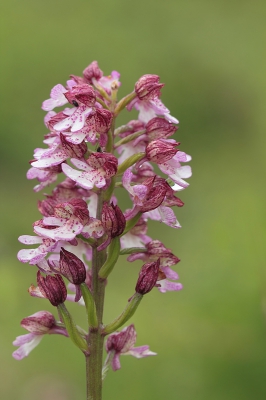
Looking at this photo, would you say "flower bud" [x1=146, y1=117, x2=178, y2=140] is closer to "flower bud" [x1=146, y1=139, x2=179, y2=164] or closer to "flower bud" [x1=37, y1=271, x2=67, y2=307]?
"flower bud" [x1=146, y1=139, x2=179, y2=164]

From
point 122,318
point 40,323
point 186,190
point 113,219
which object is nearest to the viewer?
point 113,219

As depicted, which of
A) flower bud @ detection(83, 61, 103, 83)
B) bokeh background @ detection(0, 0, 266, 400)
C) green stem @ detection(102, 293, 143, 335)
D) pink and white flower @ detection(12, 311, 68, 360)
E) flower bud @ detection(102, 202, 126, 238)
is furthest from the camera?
bokeh background @ detection(0, 0, 266, 400)

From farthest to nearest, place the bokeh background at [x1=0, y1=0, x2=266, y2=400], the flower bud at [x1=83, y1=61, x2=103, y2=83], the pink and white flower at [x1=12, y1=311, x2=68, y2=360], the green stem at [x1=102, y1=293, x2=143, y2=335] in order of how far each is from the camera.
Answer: the bokeh background at [x1=0, y1=0, x2=266, y2=400] < the flower bud at [x1=83, y1=61, x2=103, y2=83] < the pink and white flower at [x1=12, y1=311, x2=68, y2=360] < the green stem at [x1=102, y1=293, x2=143, y2=335]

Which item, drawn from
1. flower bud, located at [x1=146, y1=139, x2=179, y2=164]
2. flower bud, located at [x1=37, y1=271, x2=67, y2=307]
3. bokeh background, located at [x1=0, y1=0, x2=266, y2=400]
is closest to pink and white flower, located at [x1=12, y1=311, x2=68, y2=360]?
flower bud, located at [x1=37, y1=271, x2=67, y2=307]

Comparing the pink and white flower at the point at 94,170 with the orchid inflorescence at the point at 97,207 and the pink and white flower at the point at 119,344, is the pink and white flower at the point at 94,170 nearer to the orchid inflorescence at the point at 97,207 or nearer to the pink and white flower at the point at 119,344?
the orchid inflorescence at the point at 97,207

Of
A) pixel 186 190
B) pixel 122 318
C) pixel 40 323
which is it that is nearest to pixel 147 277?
pixel 122 318

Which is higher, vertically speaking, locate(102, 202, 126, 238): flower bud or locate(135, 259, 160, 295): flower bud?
locate(102, 202, 126, 238): flower bud

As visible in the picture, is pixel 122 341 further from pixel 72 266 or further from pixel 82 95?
pixel 82 95

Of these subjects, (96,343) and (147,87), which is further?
(147,87)
